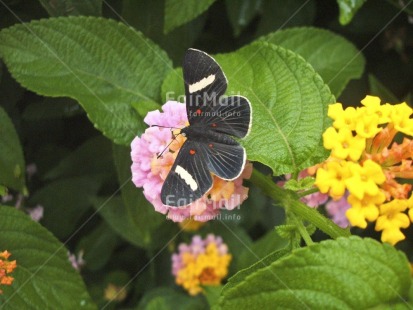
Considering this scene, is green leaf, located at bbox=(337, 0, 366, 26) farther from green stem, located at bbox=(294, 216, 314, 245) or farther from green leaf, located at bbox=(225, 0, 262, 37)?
green stem, located at bbox=(294, 216, 314, 245)

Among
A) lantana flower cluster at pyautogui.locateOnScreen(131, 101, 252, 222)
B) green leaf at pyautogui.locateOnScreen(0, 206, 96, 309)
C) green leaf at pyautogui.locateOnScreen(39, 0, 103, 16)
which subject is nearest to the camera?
lantana flower cluster at pyautogui.locateOnScreen(131, 101, 252, 222)

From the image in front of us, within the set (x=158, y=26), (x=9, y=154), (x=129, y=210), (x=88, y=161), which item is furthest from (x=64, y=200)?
(x=158, y=26)

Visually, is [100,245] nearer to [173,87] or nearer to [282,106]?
[173,87]

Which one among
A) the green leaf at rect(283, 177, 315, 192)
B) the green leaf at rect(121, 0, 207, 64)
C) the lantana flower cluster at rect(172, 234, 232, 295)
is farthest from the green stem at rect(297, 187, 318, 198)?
the lantana flower cluster at rect(172, 234, 232, 295)

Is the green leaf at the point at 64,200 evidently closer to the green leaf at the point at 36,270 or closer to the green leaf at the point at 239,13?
the green leaf at the point at 36,270

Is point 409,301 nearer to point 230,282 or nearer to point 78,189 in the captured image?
point 230,282

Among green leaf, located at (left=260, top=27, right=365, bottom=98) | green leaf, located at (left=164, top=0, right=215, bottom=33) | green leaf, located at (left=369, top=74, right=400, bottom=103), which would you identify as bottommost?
green leaf, located at (left=164, top=0, right=215, bottom=33)
